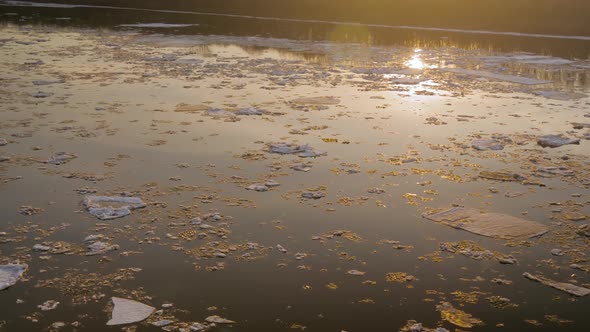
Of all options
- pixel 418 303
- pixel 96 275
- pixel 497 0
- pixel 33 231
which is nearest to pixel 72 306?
pixel 96 275

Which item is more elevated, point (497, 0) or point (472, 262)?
point (497, 0)

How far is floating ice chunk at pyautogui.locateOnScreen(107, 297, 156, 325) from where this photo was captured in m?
4.03

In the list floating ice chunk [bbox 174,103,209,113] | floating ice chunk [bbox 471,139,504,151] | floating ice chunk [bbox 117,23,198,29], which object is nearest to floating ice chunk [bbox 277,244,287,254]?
floating ice chunk [bbox 471,139,504,151]

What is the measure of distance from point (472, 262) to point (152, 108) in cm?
643

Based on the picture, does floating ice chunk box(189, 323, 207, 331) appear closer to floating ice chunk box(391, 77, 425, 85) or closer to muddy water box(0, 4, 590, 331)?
muddy water box(0, 4, 590, 331)

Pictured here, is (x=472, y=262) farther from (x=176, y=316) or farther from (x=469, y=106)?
(x=469, y=106)

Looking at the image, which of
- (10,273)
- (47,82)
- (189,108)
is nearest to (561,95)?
(189,108)

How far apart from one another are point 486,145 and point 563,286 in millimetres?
3831

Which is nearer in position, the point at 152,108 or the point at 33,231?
the point at 33,231

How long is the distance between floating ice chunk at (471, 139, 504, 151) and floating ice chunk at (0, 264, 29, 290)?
5569 mm

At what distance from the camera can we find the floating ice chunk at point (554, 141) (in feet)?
27.2

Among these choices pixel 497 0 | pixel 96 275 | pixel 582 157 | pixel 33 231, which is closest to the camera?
pixel 96 275

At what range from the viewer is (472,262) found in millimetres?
4980

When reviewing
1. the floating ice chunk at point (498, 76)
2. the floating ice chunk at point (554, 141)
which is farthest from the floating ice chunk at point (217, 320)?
the floating ice chunk at point (498, 76)
